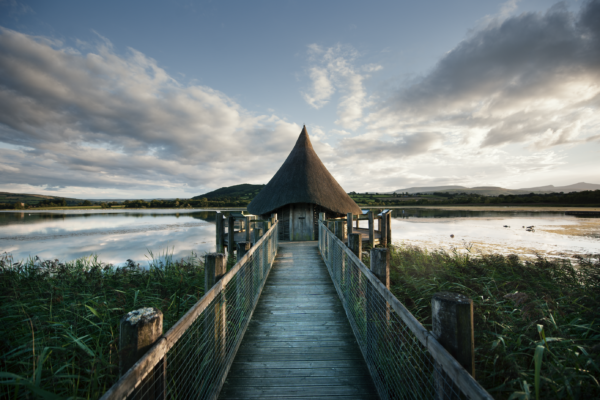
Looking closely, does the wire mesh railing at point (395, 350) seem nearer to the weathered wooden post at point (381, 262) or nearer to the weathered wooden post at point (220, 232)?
the weathered wooden post at point (381, 262)

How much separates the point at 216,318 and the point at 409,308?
4056mm

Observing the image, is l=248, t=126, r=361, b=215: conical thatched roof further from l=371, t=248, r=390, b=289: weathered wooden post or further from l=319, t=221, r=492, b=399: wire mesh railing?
l=371, t=248, r=390, b=289: weathered wooden post

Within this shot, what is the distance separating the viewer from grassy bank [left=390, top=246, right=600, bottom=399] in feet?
7.99

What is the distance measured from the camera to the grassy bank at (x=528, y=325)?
7.99 ft

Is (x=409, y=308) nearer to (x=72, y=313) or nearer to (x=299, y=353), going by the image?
(x=299, y=353)

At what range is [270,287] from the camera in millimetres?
5520

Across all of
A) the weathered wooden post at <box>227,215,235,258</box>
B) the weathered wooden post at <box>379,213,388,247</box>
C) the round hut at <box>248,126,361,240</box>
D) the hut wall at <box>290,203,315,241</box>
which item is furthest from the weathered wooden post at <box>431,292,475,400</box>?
the hut wall at <box>290,203,315,241</box>

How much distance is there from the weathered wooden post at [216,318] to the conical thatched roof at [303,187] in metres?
9.46

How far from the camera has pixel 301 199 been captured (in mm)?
12523

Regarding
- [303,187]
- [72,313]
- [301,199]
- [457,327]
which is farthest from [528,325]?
[303,187]

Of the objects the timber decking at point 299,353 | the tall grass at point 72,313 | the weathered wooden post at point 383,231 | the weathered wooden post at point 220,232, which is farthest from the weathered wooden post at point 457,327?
the weathered wooden post at point 220,232

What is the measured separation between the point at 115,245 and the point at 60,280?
13979 mm

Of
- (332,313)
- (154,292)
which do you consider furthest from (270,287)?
(154,292)

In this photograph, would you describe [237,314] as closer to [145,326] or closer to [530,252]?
[145,326]
